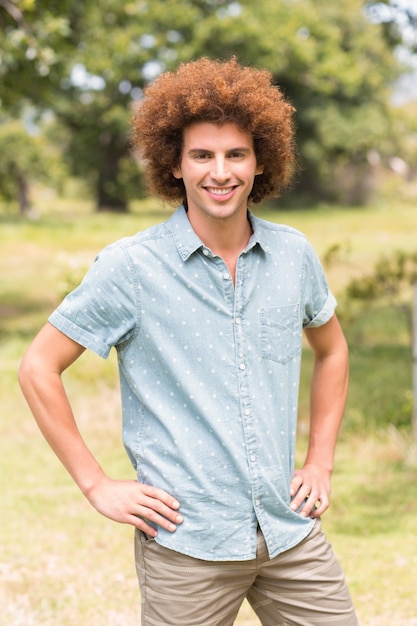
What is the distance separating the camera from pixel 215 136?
2.17 m

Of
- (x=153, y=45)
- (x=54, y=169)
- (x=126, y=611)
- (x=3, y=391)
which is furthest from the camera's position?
(x=54, y=169)

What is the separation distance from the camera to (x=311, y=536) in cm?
227

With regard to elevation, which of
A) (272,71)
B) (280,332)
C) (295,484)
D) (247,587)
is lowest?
(247,587)

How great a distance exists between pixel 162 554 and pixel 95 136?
89.3ft

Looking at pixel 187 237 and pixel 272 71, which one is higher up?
pixel 272 71

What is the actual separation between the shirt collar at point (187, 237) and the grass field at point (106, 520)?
2064 millimetres

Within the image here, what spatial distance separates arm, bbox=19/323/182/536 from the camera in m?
2.12

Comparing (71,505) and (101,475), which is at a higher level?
(101,475)

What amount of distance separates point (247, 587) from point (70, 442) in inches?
22.2

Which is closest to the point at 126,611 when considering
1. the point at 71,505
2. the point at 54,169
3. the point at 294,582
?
the point at 71,505

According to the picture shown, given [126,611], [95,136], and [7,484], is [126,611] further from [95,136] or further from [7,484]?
[95,136]

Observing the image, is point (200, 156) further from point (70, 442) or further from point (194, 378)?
point (70, 442)

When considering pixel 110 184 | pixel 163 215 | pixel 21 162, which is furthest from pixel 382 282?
pixel 110 184

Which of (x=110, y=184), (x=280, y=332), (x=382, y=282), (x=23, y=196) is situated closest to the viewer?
(x=280, y=332)
